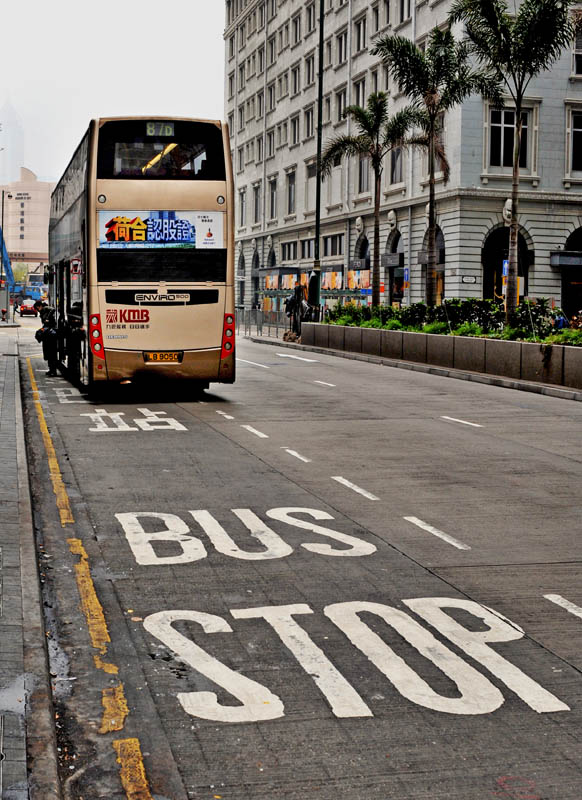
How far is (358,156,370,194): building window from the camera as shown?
5997 centimetres

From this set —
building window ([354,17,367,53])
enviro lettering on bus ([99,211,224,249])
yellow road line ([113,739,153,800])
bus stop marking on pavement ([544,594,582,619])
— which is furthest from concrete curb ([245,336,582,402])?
building window ([354,17,367,53])

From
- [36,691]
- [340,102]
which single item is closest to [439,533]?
[36,691]

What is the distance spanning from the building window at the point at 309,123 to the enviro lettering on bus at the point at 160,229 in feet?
175

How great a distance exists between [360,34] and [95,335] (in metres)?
47.2

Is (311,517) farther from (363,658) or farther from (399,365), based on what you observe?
(399,365)

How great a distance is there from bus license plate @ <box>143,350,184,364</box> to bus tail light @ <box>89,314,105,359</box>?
763 millimetres

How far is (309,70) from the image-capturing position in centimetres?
7144

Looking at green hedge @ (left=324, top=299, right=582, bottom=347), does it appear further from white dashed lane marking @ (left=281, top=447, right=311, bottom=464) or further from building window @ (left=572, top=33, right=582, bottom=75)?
building window @ (left=572, top=33, right=582, bottom=75)

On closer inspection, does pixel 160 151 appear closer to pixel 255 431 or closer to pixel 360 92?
pixel 255 431

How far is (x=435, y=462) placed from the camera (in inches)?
498

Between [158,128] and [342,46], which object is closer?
[158,128]

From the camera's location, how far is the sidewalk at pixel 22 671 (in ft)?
13.1

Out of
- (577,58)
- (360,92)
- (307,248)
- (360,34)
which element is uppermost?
(360,34)

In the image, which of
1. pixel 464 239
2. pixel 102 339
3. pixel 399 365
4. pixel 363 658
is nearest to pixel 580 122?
pixel 464 239
